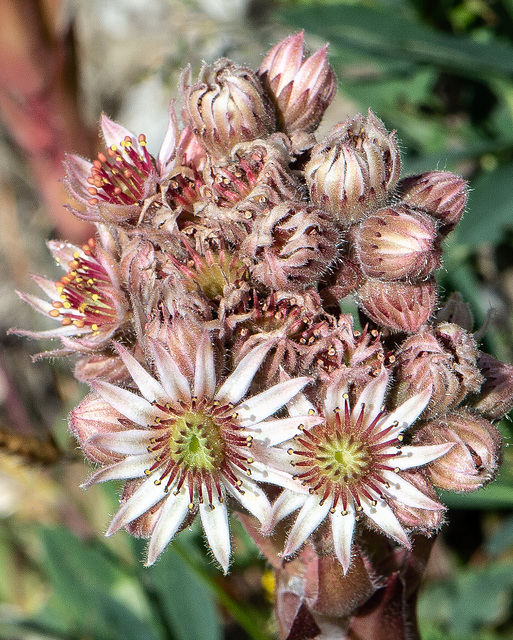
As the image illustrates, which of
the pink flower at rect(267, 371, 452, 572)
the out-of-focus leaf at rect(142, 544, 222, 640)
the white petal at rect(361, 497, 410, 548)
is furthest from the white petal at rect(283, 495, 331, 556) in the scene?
the out-of-focus leaf at rect(142, 544, 222, 640)

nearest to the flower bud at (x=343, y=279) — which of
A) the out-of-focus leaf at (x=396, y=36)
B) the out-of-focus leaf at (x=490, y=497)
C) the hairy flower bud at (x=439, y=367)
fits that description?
the hairy flower bud at (x=439, y=367)

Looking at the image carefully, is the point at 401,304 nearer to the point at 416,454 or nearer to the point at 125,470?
the point at 416,454

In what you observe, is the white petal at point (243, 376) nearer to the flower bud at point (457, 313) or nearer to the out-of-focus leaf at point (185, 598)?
the flower bud at point (457, 313)

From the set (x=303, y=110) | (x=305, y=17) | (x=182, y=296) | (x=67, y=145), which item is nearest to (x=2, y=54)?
(x=67, y=145)

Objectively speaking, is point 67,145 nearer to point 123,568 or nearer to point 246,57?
point 246,57

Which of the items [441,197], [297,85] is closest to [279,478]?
[441,197]
